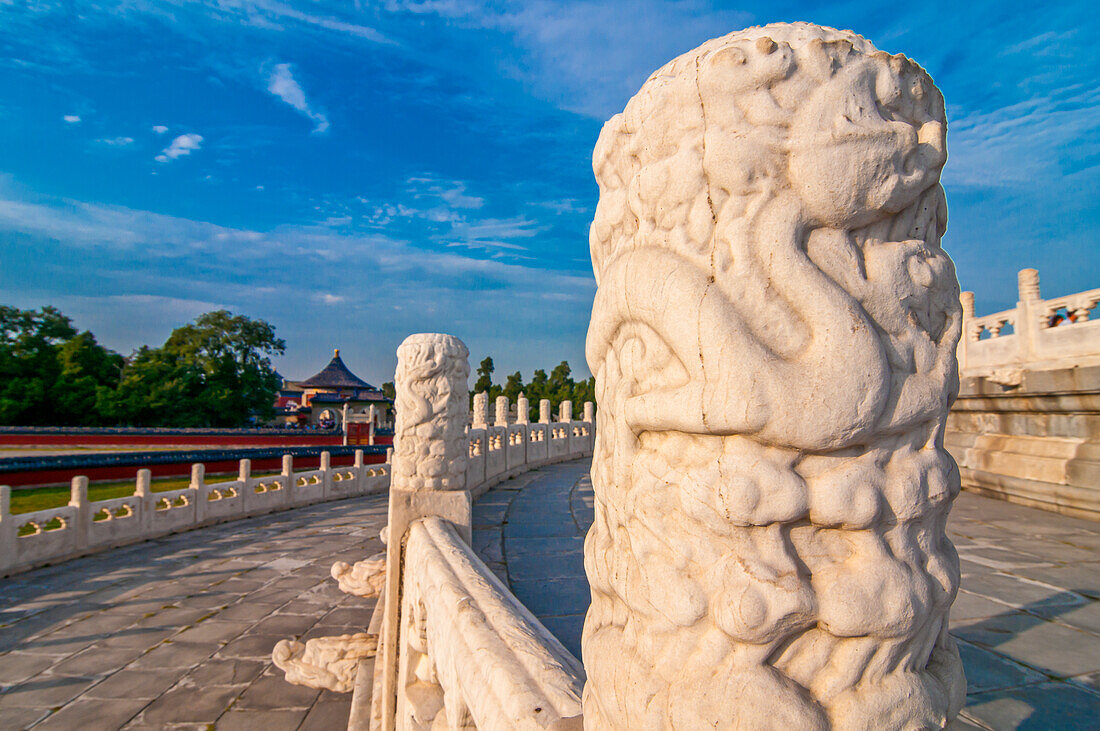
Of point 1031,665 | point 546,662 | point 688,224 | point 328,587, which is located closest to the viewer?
point 688,224

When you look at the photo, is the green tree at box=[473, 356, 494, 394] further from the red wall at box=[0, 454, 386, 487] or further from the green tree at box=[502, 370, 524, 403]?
the red wall at box=[0, 454, 386, 487]

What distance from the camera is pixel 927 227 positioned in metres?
0.96

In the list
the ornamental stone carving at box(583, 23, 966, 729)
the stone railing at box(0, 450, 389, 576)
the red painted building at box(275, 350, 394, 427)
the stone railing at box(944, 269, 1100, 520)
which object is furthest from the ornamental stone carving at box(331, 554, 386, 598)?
the red painted building at box(275, 350, 394, 427)

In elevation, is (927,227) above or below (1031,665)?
above

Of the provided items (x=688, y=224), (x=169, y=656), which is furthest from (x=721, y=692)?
(x=169, y=656)

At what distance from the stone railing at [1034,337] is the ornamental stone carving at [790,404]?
714cm

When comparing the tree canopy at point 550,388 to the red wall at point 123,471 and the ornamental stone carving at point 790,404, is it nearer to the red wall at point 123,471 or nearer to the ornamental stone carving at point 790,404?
the red wall at point 123,471

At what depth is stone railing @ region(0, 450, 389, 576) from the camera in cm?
652

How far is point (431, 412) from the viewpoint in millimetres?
4297

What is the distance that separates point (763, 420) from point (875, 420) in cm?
16

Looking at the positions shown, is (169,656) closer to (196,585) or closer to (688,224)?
(196,585)

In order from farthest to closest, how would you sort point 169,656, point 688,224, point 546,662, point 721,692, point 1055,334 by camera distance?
point 1055,334
point 169,656
point 546,662
point 688,224
point 721,692

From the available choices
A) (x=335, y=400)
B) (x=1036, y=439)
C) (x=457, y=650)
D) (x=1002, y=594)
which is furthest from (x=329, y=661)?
(x=335, y=400)

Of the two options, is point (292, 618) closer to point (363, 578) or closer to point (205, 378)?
point (363, 578)
